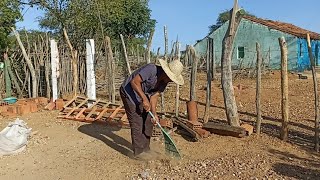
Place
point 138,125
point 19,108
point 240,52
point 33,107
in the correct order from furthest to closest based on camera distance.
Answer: point 240,52 < point 33,107 < point 19,108 < point 138,125

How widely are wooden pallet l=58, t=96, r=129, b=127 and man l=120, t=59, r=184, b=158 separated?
1763 mm

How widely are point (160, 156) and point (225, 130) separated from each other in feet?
4.79

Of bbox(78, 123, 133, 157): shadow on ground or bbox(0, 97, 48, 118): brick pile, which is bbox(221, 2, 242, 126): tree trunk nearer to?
bbox(78, 123, 133, 157): shadow on ground

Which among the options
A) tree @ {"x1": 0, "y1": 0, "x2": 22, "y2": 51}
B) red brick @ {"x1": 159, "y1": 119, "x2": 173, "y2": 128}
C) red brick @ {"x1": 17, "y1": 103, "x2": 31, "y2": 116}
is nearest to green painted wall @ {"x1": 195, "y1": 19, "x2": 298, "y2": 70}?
tree @ {"x1": 0, "y1": 0, "x2": 22, "y2": 51}

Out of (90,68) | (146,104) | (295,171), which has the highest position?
(90,68)

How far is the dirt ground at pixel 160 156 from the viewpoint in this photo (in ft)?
17.1

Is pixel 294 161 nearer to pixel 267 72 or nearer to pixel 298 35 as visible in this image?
pixel 267 72

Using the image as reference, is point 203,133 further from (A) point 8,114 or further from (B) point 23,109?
(A) point 8,114

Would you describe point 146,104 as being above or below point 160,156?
above

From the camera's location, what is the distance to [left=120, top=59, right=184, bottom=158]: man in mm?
5555

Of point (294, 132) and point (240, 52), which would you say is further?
point (240, 52)

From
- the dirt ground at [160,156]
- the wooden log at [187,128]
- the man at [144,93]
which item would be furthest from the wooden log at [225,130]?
the man at [144,93]

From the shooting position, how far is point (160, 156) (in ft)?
19.2

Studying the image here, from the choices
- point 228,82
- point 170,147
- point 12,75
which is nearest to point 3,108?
point 12,75
